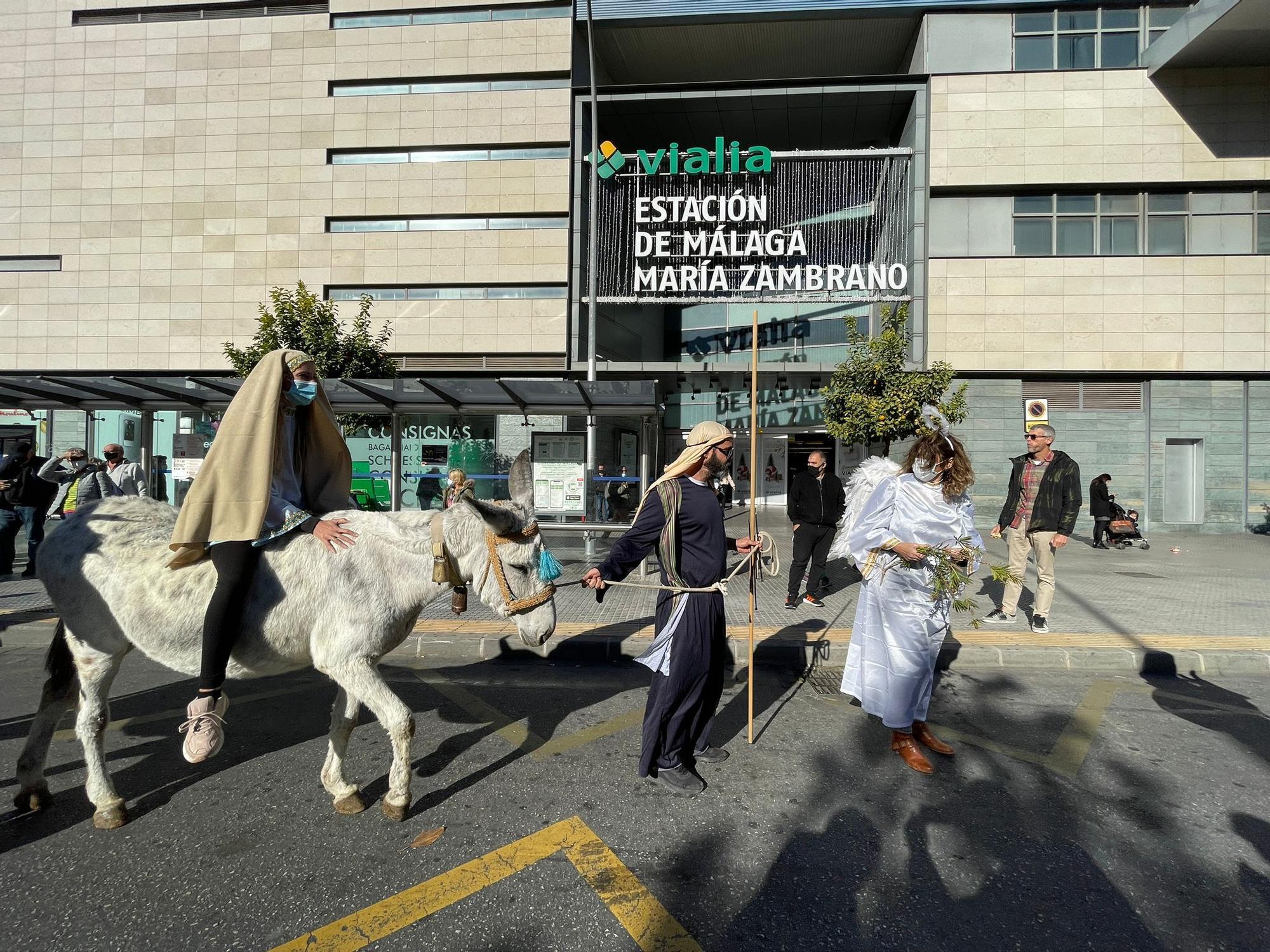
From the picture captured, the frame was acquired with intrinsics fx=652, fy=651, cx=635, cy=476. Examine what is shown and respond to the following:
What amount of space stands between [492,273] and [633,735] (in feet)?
57.5

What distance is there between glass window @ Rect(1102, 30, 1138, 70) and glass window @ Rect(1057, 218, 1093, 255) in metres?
4.11

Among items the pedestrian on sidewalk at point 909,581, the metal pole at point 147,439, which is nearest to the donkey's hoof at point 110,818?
the pedestrian on sidewalk at point 909,581

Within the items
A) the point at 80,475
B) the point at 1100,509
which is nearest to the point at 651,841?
the point at 80,475

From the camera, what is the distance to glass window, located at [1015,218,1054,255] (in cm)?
1745

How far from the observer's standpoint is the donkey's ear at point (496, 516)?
2.82 metres

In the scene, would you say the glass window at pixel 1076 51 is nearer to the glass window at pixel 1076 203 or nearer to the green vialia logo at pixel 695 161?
the glass window at pixel 1076 203

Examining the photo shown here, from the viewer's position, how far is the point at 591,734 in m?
4.06

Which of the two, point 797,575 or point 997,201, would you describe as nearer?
point 797,575

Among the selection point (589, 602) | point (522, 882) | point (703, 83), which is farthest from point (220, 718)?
point (703, 83)

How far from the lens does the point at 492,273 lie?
1927 cm

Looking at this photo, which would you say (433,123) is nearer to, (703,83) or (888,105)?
(703,83)

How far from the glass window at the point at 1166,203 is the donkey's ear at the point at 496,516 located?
70.0 feet

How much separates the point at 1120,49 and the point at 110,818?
2452 centimetres

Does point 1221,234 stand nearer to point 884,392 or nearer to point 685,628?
point 884,392
